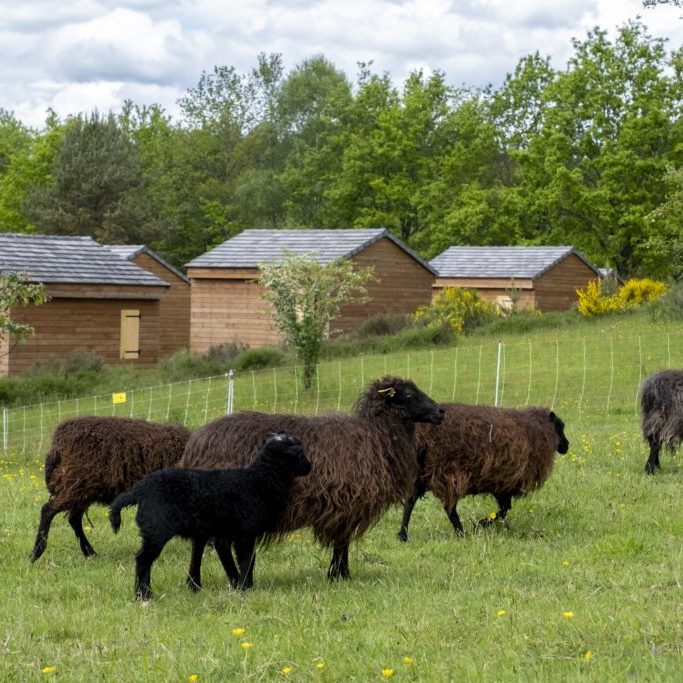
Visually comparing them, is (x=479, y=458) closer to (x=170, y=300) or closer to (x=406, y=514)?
(x=406, y=514)

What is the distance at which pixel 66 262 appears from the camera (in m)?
35.8

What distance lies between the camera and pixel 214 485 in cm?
829

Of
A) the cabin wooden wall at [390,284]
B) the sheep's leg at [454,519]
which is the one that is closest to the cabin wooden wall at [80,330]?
the cabin wooden wall at [390,284]

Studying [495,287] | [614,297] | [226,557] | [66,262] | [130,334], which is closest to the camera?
[226,557]

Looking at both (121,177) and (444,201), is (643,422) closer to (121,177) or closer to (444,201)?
(444,201)

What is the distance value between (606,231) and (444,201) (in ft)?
33.7

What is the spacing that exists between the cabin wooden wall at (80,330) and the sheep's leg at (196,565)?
25.9 meters

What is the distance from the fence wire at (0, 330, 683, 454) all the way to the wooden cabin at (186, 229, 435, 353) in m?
11.4

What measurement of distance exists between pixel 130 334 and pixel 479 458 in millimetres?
26891

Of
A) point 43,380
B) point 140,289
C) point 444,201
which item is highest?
point 444,201

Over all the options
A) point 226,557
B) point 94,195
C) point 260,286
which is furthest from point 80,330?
point 94,195

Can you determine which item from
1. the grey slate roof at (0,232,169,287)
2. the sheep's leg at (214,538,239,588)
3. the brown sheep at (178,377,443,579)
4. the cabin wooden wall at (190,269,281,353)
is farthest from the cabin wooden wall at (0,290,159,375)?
the sheep's leg at (214,538,239,588)

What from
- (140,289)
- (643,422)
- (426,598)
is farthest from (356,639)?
(140,289)

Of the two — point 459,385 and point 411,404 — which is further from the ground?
point 411,404
